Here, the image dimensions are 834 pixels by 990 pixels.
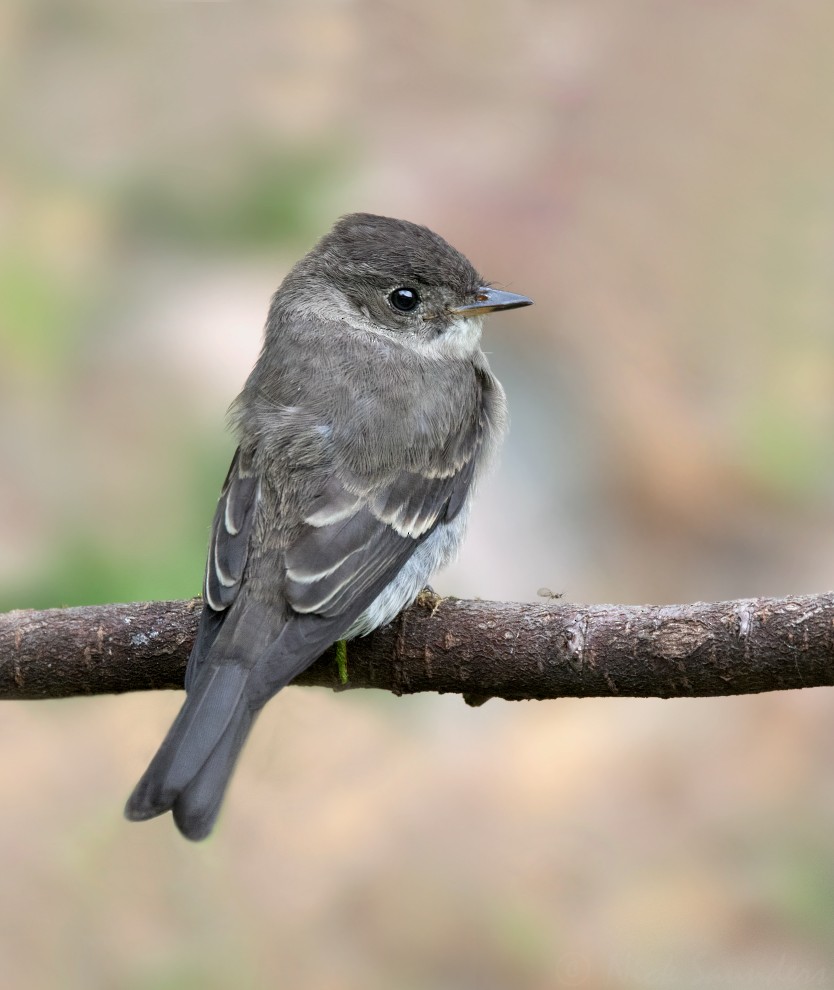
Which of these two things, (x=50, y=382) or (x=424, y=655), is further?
(x=50, y=382)

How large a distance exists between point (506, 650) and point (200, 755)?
79 centimetres

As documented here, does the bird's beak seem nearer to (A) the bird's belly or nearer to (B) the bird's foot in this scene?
(A) the bird's belly

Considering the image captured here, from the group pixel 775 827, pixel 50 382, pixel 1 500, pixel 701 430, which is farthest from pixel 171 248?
pixel 775 827

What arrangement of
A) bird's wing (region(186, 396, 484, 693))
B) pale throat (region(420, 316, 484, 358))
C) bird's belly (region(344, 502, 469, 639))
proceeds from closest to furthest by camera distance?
1. bird's wing (region(186, 396, 484, 693))
2. bird's belly (region(344, 502, 469, 639))
3. pale throat (region(420, 316, 484, 358))

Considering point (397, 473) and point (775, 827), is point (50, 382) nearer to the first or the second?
point (397, 473)

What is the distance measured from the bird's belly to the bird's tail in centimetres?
46

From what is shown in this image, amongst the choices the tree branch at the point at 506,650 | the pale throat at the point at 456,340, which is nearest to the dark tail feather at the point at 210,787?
the tree branch at the point at 506,650

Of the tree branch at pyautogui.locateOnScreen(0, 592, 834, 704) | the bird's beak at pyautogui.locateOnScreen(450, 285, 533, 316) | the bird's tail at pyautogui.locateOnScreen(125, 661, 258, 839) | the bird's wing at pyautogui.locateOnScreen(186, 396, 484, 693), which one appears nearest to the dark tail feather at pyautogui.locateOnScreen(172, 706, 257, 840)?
the bird's tail at pyautogui.locateOnScreen(125, 661, 258, 839)

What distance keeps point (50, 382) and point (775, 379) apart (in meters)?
3.44

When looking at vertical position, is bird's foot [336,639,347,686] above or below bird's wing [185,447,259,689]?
below

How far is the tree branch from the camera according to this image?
3229 millimetres

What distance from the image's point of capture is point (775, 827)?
18.3 feet

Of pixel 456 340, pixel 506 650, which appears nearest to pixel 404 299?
pixel 456 340

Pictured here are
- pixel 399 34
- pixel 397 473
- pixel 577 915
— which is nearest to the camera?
pixel 397 473
